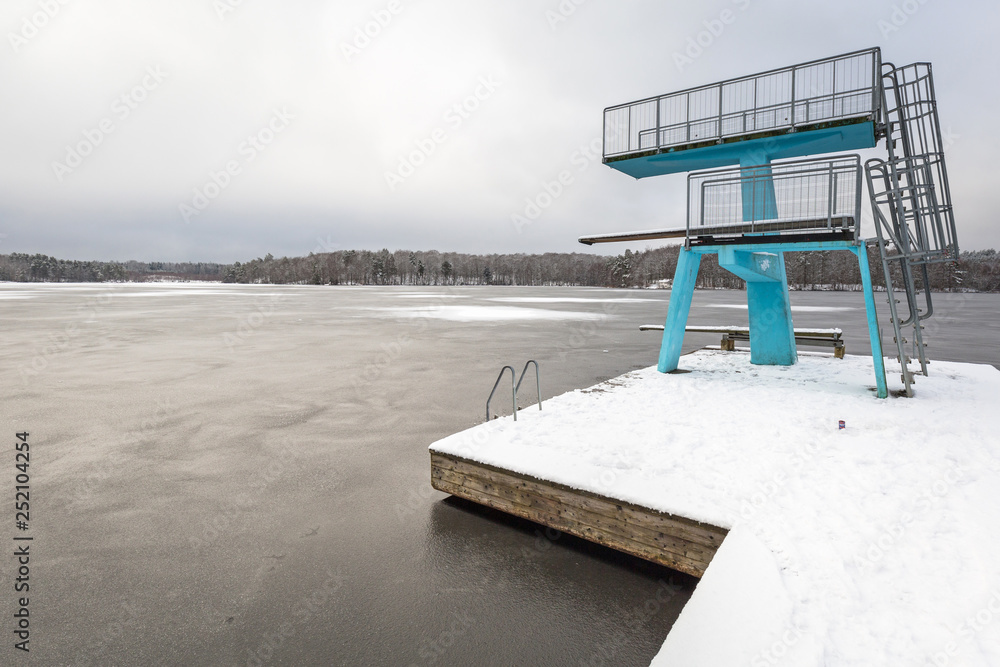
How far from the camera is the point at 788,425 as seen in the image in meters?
6.59

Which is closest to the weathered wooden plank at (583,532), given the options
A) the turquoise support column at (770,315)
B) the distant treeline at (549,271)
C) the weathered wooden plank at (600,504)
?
the weathered wooden plank at (600,504)

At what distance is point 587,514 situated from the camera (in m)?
4.57

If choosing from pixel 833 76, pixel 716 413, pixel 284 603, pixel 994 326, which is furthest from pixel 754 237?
pixel 994 326

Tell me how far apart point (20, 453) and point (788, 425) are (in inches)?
410

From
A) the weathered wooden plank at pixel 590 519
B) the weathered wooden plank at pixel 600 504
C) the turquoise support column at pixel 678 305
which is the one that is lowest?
the weathered wooden plank at pixel 590 519

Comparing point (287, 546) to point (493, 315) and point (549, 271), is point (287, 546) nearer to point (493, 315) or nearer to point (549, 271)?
point (493, 315)

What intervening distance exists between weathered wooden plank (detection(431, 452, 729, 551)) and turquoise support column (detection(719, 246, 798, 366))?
7.60m

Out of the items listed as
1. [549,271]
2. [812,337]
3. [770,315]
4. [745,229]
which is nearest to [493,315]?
[812,337]

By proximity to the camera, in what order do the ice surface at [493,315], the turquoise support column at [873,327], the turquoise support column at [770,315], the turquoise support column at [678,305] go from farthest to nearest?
the ice surface at [493,315], the turquoise support column at [770,315], the turquoise support column at [678,305], the turquoise support column at [873,327]

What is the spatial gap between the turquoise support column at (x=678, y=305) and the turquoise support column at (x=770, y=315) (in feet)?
4.21

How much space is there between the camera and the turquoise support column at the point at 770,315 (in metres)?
10.6

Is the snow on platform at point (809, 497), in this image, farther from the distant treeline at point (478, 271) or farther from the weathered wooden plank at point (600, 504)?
the distant treeline at point (478, 271)

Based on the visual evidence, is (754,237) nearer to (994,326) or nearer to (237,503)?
(237,503)

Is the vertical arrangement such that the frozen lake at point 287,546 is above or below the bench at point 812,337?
below
